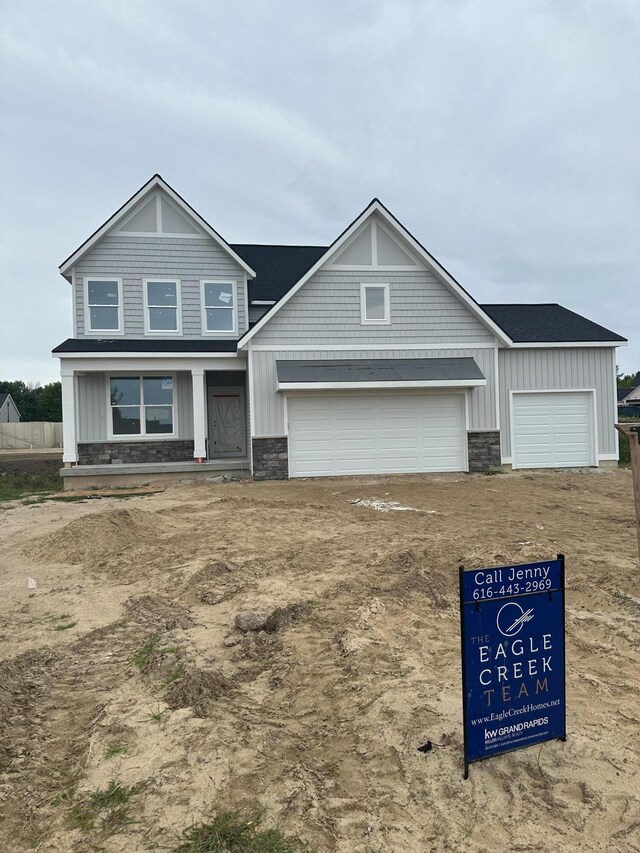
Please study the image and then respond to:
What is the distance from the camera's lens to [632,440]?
14.4 ft

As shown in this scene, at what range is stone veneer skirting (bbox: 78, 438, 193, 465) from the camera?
16562mm

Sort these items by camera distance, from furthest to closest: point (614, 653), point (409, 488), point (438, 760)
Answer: point (409, 488) < point (614, 653) < point (438, 760)

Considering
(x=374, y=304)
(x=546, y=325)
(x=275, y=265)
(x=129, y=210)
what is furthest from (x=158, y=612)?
(x=275, y=265)

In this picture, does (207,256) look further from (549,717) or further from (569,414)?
(549,717)

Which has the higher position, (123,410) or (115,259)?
(115,259)

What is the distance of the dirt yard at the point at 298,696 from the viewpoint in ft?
8.31

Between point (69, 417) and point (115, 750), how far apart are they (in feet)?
46.0

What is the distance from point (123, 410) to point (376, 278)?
8.59 m

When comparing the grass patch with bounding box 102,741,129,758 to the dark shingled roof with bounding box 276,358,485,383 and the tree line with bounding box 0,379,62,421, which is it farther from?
the tree line with bounding box 0,379,62,421

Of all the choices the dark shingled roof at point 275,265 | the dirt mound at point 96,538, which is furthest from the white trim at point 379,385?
the dirt mound at point 96,538

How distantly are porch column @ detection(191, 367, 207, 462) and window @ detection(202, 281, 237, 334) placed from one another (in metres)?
2.13

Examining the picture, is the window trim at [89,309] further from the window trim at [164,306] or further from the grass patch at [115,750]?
the grass patch at [115,750]

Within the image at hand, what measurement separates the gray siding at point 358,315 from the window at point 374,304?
14cm

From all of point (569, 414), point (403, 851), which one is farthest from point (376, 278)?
point (403, 851)
